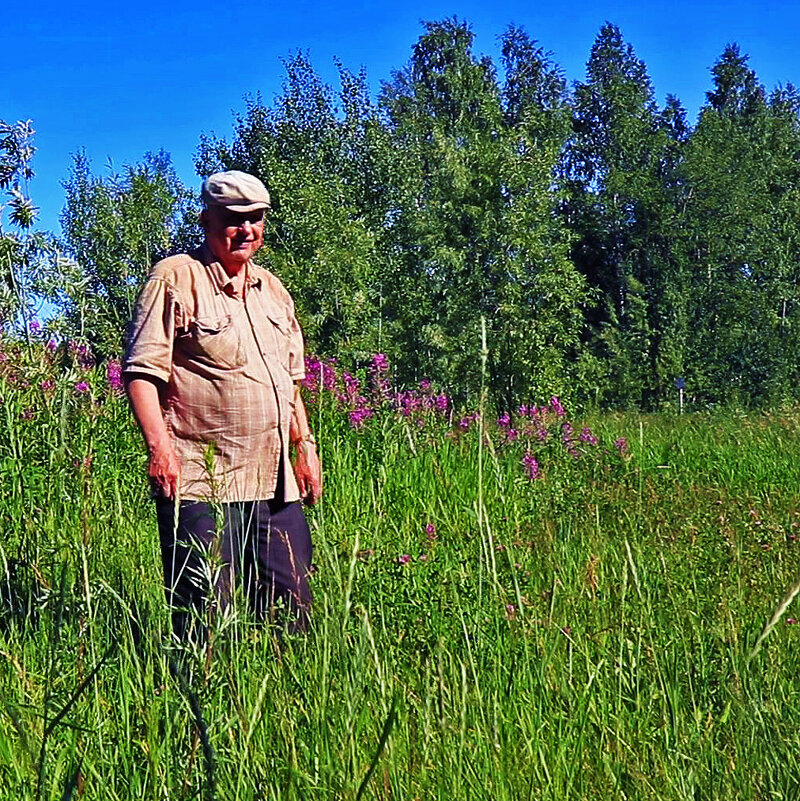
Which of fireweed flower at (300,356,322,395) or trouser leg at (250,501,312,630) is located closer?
trouser leg at (250,501,312,630)

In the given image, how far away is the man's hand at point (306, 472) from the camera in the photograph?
3.42 meters

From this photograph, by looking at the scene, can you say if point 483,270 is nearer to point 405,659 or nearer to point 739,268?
point 739,268

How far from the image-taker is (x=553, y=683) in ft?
6.41

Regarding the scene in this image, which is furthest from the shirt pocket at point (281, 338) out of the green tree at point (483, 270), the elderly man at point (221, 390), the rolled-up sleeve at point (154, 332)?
the green tree at point (483, 270)

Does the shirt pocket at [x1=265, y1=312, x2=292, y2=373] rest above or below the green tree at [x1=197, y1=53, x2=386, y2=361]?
below

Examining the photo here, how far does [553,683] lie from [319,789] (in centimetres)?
52

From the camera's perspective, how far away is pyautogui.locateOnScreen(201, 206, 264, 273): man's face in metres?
3.17

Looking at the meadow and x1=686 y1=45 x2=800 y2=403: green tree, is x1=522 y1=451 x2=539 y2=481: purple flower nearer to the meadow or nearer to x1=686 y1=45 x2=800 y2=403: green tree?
the meadow

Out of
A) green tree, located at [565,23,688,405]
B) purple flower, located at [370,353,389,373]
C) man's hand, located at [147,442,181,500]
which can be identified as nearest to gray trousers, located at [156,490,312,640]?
man's hand, located at [147,442,181,500]

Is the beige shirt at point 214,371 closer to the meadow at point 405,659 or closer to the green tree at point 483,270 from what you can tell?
the meadow at point 405,659

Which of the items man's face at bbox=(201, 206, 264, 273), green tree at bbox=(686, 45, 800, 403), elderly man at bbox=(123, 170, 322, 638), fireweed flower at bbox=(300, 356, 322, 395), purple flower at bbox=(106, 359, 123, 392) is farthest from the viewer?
green tree at bbox=(686, 45, 800, 403)

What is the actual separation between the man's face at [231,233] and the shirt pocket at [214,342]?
0.18 m

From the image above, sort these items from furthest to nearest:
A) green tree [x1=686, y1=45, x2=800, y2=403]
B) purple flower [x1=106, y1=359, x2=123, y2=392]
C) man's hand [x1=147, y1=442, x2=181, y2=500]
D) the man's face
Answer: green tree [x1=686, y1=45, x2=800, y2=403], purple flower [x1=106, y1=359, x2=123, y2=392], the man's face, man's hand [x1=147, y1=442, x2=181, y2=500]

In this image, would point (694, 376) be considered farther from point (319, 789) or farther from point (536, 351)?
point (319, 789)
